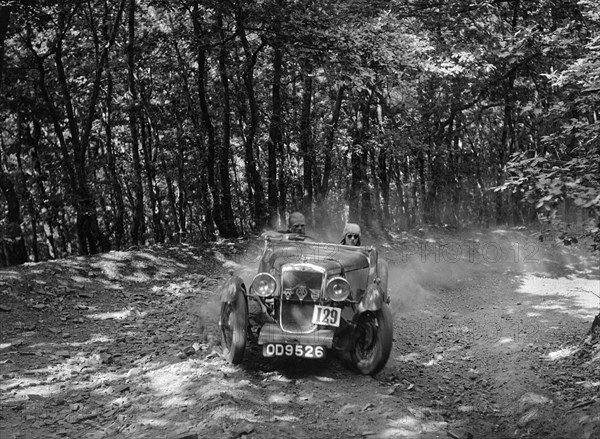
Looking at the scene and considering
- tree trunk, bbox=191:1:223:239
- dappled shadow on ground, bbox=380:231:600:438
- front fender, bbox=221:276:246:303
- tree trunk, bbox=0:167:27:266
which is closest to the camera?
dappled shadow on ground, bbox=380:231:600:438

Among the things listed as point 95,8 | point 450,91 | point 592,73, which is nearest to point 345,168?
point 450,91

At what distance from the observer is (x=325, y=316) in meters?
7.16

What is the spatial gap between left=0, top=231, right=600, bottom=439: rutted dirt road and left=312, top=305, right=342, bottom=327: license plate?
0.71m

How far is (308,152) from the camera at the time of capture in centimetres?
1778

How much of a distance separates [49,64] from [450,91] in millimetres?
13832

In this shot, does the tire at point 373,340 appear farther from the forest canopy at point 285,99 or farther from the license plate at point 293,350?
the forest canopy at point 285,99

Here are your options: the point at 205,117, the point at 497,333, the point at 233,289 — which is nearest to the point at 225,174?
the point at 205,117

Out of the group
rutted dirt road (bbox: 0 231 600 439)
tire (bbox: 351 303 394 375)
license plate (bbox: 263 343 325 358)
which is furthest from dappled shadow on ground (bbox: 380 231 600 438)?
license plate (bbox: 263 343 325 358)

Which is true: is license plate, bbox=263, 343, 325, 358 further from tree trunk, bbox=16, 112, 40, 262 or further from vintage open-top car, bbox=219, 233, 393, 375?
tree trunk, bbox=16, 112, 40, 262

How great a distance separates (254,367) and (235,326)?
0.62 m

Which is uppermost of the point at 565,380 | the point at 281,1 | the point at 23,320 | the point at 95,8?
the point at 95,8

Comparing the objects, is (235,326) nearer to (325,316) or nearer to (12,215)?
(325,316)

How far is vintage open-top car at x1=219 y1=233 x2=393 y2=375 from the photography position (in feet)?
23.1

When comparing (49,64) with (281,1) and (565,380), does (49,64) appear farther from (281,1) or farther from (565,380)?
(565,380)
